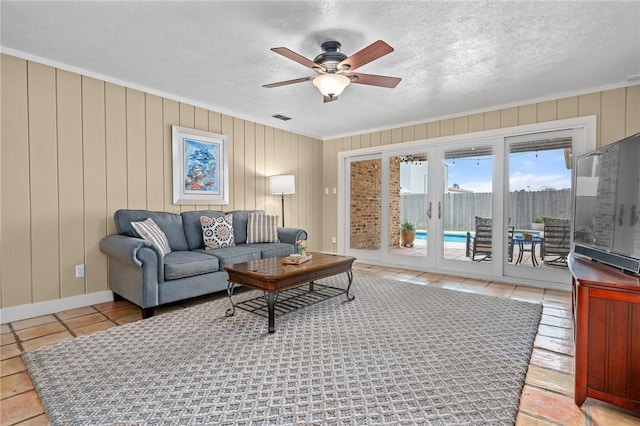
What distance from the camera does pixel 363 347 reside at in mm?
2191

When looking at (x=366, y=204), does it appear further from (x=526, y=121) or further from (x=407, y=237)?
(x=526, y=121)

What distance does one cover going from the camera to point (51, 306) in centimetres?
296

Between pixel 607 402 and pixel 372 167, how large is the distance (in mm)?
4391

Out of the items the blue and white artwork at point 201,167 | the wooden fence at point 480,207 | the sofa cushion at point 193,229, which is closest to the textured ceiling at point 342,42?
the blue and white artwork at point 201,167

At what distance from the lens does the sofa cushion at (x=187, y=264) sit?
287 cm

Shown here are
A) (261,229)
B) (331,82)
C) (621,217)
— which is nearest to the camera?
(621,217)

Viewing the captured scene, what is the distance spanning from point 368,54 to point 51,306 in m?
3.67

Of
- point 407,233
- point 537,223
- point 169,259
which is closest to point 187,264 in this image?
point 169,259

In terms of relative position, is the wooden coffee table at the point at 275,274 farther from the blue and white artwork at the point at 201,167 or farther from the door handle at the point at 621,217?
the door handle at the point at 621,217

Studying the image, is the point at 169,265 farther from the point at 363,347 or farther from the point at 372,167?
the point at 372,167

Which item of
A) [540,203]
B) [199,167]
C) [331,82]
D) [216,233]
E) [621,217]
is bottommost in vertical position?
[216,233]

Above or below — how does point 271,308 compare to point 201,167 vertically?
below

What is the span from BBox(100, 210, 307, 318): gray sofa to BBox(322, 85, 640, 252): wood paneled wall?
8.29 ft

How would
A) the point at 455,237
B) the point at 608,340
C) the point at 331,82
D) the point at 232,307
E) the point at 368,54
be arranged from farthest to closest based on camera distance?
the point at 455,237
the point at 232,307
the point at 331,82
the point at 368,54
the point at 608,340
